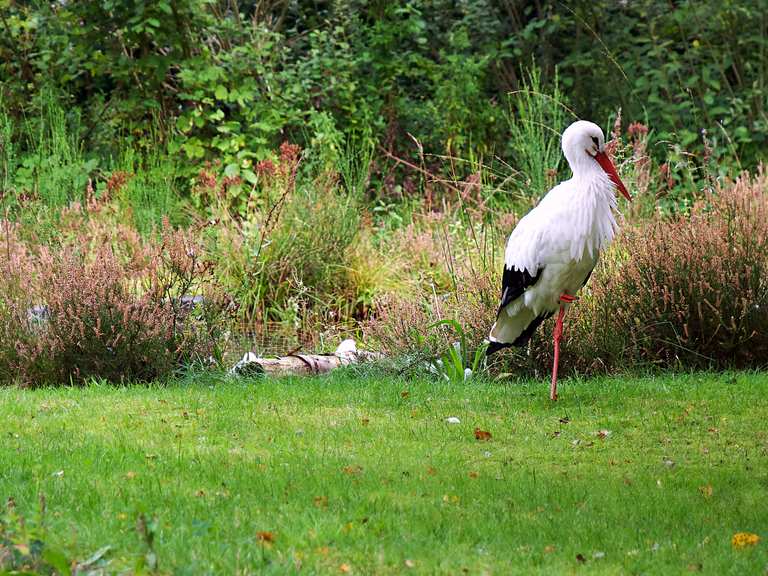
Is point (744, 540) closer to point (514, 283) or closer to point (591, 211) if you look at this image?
point (591, 211)

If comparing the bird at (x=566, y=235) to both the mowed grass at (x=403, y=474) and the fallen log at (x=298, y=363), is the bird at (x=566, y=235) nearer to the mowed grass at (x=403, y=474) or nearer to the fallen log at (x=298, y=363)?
the mowed grass at (x=403, y=474)

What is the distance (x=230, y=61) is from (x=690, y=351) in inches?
254

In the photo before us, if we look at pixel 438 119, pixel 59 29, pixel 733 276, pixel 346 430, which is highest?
pixel 59 29

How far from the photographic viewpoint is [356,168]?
1037 cm

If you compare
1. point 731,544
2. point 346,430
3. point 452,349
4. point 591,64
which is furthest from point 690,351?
point 591,64

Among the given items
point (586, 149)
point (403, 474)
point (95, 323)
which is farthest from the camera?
point (95, 323)

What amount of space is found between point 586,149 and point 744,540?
111 inches

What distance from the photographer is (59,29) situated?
38.6 feet

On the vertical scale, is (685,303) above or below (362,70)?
below

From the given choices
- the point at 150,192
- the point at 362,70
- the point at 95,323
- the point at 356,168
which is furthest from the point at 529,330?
the point at 362,70

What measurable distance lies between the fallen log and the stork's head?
2.01 metres

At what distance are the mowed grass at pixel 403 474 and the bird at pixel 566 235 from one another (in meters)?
0.55

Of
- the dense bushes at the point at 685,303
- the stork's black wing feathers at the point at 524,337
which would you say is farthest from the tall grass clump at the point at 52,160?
the dense bushes at the point at 685,303

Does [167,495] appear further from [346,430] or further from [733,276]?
[733,276]
